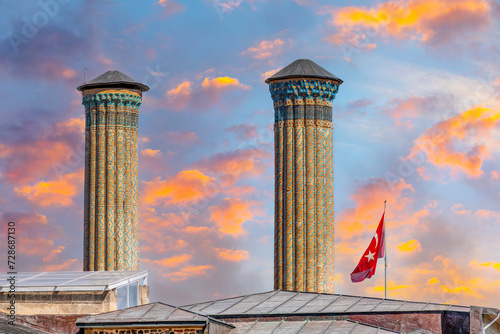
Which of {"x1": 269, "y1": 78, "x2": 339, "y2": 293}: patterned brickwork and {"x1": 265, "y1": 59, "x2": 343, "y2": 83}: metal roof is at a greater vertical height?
{"x1": 265, "y1": 59, "x2": 343, "y2": 83}: metal roof

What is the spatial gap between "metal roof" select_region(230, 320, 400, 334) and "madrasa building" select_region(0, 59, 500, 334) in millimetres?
28

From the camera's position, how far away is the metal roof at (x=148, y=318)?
2142 cm

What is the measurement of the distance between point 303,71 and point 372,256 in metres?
11.2

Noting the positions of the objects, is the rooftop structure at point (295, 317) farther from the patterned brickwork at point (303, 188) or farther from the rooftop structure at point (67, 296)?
the patterned brickwork at point (303, 188)

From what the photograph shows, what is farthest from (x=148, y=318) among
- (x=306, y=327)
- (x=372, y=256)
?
(x=372, y=256)

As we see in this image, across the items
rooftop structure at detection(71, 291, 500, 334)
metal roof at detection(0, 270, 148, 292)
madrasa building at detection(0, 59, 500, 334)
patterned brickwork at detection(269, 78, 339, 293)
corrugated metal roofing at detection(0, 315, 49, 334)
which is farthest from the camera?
patterned brickwork at detection(269, 78, 339, 293)

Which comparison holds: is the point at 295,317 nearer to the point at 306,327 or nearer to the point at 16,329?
the point at 306,327

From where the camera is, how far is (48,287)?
28000 mm

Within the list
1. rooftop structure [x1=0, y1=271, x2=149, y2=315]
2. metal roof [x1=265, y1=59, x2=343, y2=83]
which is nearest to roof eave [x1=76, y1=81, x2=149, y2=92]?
metal roof [x1=265, y1=59, x2=343, y2=83]

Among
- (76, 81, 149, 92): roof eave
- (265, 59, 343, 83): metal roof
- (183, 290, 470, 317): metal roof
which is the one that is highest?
(76, 81, 149, 92): roof eave

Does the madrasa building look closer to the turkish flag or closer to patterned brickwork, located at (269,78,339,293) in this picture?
patterned brickwork, located at (269,78,339,293)

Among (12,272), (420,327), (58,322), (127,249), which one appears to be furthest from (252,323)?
(127,249)

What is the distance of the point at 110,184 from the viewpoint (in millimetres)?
45250

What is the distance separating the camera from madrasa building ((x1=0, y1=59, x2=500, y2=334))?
24531 millimetres
